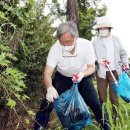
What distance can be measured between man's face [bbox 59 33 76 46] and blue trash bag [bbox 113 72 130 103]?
49.3 inches

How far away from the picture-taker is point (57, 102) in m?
4.87

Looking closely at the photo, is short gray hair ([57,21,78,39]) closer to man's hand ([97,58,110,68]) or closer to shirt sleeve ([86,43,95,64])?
shirt sleeve ([86,43,95,64])

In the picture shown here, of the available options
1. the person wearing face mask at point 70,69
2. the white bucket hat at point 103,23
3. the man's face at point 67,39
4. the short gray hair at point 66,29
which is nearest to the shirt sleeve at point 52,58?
the person wearing face mask at point 70,69

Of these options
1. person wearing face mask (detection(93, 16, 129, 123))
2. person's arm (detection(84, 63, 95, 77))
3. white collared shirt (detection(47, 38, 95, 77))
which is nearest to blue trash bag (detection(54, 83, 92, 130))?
person's arm (detection(84, 63, 95, 77))

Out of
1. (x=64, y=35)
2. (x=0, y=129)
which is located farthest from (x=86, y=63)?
(x=0, y=129)

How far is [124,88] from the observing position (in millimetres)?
5945

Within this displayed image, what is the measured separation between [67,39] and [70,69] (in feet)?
1.54

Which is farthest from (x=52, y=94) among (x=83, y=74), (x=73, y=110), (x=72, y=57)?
(x=72, y=57)

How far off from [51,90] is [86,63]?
593 millimetres

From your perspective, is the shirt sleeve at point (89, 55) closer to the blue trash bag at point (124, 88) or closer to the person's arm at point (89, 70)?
the person's arm at point (89, 70)

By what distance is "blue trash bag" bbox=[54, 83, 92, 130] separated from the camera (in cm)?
479

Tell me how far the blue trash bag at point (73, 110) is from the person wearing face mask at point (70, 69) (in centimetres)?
10

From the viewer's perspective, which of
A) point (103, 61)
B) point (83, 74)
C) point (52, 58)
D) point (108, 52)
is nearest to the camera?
point (83, 74)

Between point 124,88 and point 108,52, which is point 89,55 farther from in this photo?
point 108,52
